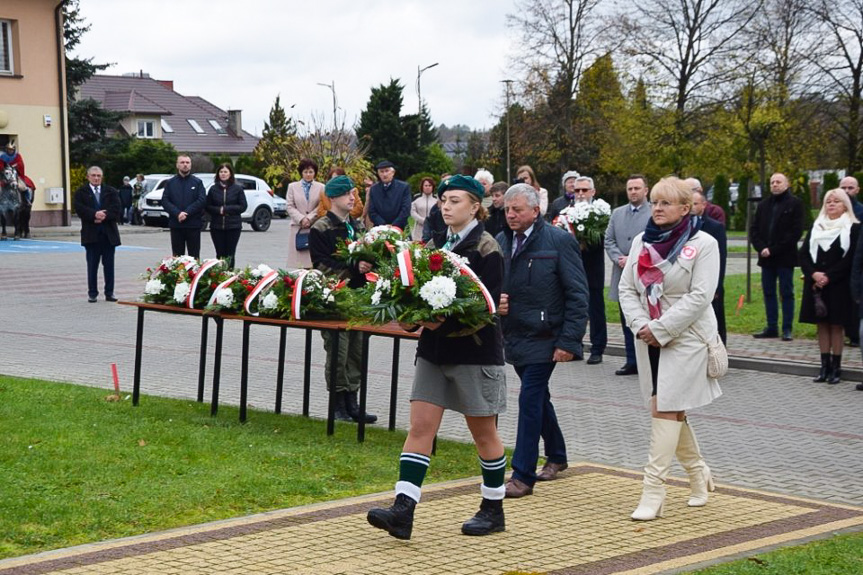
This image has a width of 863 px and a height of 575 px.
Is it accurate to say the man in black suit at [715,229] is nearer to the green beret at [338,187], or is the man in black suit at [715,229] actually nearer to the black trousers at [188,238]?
the green beret at [338,187]

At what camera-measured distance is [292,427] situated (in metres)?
10.1

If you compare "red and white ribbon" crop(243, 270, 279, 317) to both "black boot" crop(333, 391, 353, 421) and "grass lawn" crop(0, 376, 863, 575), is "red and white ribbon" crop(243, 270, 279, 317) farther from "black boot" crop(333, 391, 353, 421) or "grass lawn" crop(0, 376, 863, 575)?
"black boot" crop(333, 391, 353, 421)

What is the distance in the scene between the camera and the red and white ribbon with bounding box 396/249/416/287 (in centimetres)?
688

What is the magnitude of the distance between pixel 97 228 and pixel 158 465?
42.0ft

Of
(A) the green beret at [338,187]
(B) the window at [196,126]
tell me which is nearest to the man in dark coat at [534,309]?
(A) the green beret at [338,187]

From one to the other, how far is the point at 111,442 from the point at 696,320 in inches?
170

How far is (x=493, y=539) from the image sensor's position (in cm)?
690

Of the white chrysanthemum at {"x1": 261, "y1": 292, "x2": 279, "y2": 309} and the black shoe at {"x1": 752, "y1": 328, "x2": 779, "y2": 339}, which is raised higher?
the white chrysanthemum at {"x1": 261, "y1": 292, "x2": 279, "y2": 309}

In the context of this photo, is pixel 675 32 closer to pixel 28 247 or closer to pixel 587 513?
pixel 28 247

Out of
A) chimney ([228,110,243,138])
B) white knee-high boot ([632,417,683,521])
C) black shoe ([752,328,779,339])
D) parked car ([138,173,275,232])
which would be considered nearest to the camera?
white knee-high boot ([632,417,683,521])

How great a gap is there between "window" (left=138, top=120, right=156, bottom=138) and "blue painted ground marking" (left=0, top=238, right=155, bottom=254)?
181ft

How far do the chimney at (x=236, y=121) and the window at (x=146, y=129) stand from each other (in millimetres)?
9795

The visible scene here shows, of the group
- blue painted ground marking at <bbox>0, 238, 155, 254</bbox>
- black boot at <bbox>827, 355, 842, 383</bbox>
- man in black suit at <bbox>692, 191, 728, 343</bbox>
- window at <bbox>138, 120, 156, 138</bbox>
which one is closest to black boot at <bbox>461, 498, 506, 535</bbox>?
man in black suit at <bbox>692, 191, 728, 343</bbox>

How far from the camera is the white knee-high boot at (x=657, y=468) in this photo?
7.40 m
